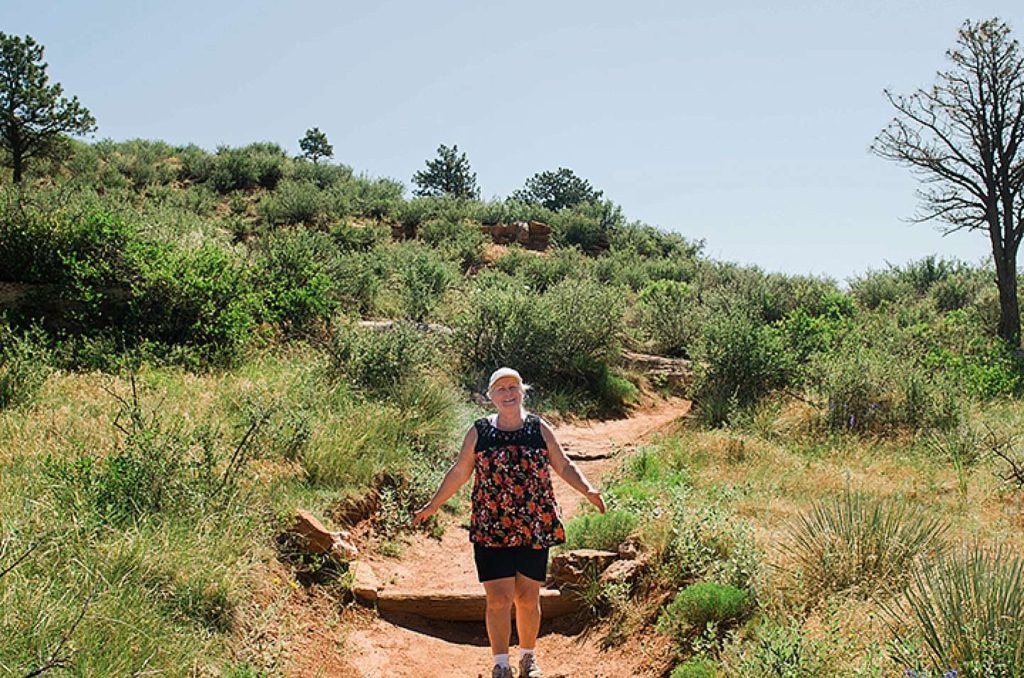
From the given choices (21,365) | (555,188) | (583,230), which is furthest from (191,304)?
(555,188)

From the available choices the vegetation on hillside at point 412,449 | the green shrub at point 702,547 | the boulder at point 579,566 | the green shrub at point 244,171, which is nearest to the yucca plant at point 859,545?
the vegetation on hillside at point 412,449

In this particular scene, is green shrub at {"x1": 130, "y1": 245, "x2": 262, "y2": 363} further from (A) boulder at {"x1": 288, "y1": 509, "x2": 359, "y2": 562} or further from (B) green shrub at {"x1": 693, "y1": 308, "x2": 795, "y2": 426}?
(B) green shrub at {"x1": 693, "y1": 308, "x2": 795, "y2": 426}

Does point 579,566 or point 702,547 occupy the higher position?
point 702,547

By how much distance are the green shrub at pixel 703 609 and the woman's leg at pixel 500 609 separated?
0.96m

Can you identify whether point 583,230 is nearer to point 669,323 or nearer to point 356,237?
point 356,237

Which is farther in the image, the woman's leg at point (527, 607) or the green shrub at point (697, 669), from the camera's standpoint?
the woman's leg at point (527, 607)

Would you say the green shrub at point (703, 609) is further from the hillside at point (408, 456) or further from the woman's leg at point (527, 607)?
the woman's leg at point (527, 607)

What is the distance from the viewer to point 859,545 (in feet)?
13.6

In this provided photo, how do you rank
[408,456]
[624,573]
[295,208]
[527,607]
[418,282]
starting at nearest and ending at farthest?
[527,607]
[624,573]
[408,456]
[418,282]
[295,208]

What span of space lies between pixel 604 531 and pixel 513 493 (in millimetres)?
1735

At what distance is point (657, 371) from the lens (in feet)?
44.9

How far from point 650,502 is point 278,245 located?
7.82 meters

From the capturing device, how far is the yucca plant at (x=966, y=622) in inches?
115

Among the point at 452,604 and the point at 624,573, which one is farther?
the point at 452,604
